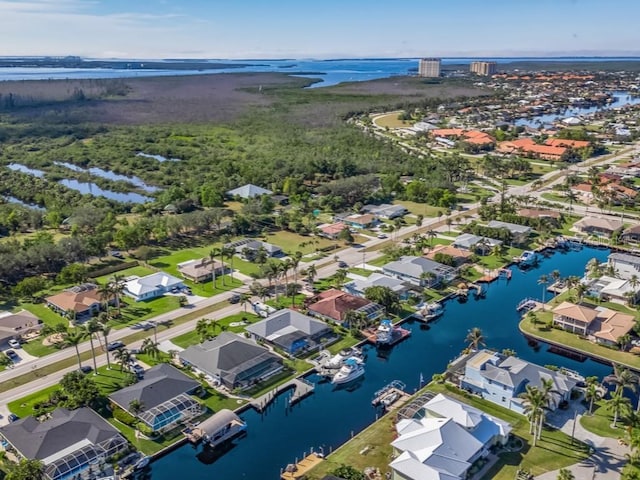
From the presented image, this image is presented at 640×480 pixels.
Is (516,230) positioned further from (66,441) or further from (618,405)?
(66,441)

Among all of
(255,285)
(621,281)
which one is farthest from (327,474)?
(621,281)

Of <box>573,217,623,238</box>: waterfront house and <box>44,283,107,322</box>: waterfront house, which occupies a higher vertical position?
<box>573,217,623,238</box>: waterfront house

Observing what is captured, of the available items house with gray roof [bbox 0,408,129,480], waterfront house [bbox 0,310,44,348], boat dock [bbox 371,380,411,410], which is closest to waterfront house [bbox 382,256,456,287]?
boat dock [bbox 371,380,411,410]

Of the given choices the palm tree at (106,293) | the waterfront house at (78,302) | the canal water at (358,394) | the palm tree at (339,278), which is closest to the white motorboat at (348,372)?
the canal water at (358,394)

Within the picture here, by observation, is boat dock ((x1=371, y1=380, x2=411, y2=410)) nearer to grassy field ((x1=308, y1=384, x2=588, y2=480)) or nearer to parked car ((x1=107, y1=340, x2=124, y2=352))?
grassy field ((x1=308, y1=384, x2=588, y2=480))

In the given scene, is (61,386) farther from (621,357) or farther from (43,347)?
(621,357)

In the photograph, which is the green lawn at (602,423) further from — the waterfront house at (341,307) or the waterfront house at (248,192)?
the waterfront house at (248,192)

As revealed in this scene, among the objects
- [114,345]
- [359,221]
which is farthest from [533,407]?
[359,221]
